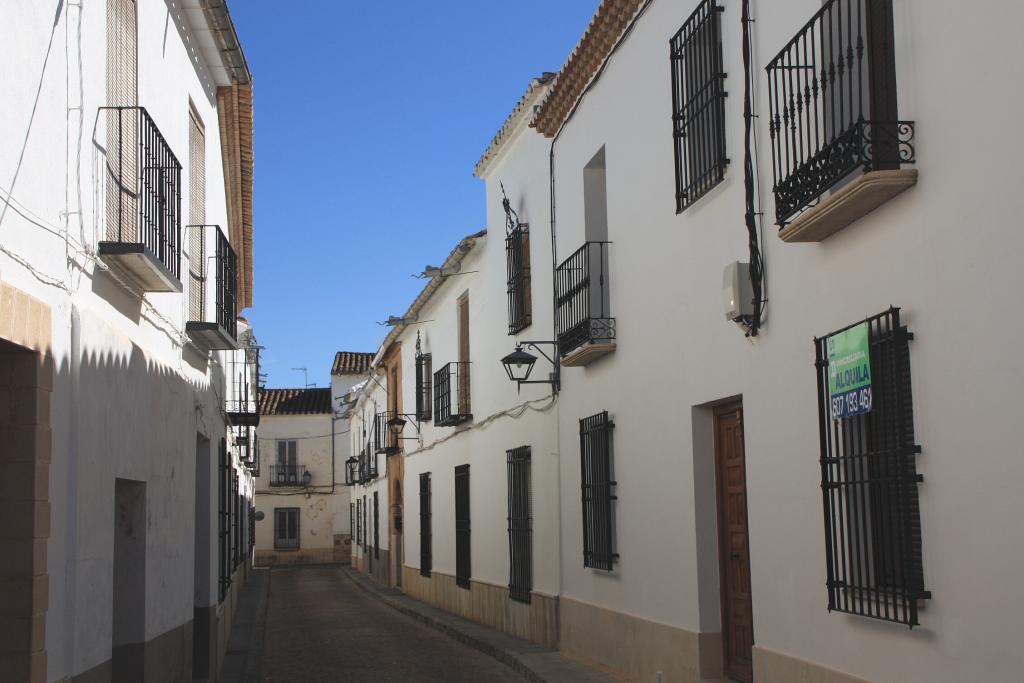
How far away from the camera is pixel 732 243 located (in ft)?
25.2

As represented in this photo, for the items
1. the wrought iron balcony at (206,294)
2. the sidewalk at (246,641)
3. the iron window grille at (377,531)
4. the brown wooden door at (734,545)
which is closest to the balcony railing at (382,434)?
the iron window grille at (377,531)

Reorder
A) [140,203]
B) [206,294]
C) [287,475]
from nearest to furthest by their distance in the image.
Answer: [140,203] < [206,294] < [287,475]

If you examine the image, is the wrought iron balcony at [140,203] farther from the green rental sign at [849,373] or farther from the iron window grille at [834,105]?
the green rental sign at [849,373]

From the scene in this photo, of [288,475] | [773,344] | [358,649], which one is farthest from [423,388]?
[288,475]

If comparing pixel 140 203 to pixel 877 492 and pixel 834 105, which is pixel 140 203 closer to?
pixel 834 105

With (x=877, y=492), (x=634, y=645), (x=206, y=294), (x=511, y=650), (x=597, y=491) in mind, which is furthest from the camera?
(x=511, y=650)

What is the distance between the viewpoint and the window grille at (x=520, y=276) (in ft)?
45.0

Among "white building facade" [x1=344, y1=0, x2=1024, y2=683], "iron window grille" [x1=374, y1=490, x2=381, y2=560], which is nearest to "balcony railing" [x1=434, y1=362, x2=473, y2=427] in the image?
"white building facade" [x1=344, y1=0, x2=1024, y2=683]

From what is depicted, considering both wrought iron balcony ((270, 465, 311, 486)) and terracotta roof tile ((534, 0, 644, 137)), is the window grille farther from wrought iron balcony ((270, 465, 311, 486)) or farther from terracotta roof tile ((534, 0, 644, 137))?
wrought iron balcony ((270, 465, 311, 486))

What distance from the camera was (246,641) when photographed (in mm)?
15031

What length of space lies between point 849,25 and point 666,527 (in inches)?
178

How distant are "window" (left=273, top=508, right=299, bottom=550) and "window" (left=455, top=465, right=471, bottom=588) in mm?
26008

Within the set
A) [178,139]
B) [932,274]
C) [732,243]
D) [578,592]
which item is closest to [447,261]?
[578,592]

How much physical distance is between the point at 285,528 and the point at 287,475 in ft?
6.34
